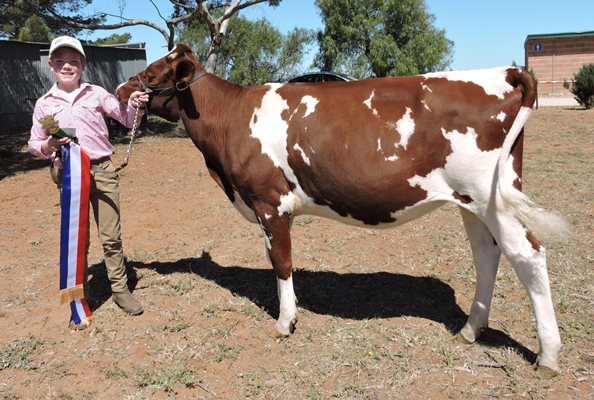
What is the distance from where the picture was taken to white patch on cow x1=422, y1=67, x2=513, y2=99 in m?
3.20

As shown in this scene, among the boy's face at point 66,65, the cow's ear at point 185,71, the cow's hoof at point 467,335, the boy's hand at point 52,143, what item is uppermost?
the boy's face at point 66,65

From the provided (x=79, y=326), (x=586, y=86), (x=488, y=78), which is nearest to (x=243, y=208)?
(x=79, y=326)

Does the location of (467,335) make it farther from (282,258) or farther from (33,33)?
(33,33)

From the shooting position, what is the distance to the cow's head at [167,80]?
3.99 m

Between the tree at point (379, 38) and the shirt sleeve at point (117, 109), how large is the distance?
2527 cm

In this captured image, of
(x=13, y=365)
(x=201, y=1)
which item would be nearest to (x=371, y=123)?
(x=13, y=365)

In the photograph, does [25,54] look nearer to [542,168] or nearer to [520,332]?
[542,168]

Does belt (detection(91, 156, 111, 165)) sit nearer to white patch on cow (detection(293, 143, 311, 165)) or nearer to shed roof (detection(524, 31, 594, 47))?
white patch on cow (detection(293, 143, 311, 165))

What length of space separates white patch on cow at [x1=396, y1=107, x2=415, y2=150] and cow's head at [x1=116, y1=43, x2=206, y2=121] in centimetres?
173

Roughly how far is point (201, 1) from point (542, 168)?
9.20 m

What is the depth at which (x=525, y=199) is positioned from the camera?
3064 mm

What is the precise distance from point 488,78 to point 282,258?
1912mm

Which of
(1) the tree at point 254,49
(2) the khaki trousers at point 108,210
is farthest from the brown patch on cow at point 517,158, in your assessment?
(1) the tree at point 254,49

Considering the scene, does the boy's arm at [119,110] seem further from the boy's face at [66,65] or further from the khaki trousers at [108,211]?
the khaki trousers at [108,211]
